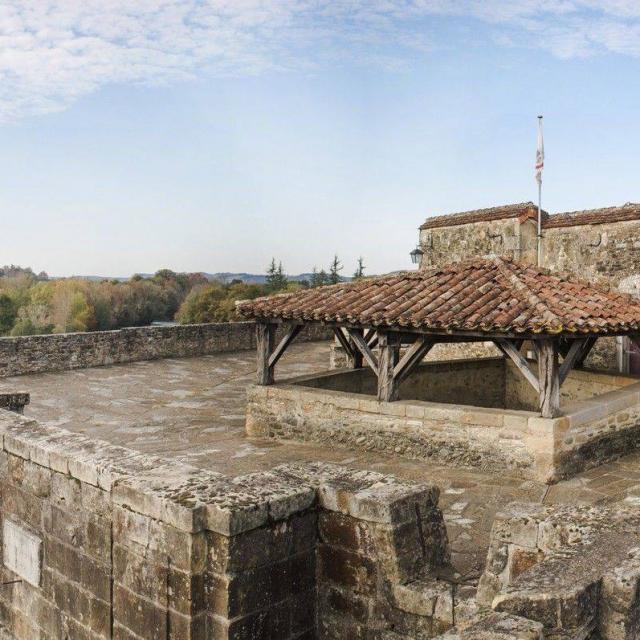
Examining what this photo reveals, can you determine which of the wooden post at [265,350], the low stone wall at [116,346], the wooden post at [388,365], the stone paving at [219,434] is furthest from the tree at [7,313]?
the wooden post at [388,365]

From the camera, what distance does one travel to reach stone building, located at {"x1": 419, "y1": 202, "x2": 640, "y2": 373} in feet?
42.1

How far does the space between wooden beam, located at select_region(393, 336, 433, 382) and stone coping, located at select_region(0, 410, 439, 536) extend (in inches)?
175

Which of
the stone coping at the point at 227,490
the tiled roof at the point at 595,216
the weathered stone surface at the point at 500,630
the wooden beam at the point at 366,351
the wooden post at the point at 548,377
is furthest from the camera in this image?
the tiled roof at the point at 595,216

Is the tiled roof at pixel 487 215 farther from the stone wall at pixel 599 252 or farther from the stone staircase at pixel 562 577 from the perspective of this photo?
the stone staircase at pixel 562 577

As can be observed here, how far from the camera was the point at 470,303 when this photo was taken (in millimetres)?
8047

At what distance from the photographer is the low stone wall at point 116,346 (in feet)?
50.4

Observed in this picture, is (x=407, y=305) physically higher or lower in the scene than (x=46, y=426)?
higher

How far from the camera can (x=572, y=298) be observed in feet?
26.6

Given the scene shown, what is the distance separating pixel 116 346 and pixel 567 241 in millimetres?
11082

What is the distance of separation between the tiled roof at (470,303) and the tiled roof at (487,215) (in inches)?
224

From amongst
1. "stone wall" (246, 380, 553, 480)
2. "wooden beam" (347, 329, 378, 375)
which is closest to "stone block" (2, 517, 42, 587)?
"stone wall" (246, 380, 553, 480)

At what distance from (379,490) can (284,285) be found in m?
72.3

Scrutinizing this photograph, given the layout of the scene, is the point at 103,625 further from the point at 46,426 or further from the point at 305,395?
the point at 305,395

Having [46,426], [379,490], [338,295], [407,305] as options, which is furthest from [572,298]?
[46,426]
